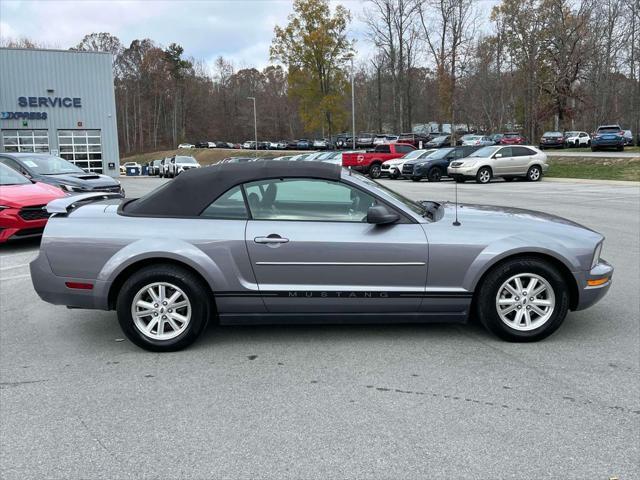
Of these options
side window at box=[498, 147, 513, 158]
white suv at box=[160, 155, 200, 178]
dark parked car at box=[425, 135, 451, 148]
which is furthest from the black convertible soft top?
dark parked car at box=[425, 135, 451, 148]

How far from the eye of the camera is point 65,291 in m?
4.45

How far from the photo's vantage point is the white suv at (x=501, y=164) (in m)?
24.6

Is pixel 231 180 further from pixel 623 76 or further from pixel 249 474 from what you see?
pixel 623 76

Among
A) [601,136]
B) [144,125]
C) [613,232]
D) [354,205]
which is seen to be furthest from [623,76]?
[144,125]

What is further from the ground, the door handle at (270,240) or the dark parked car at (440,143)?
the dark parked car at (440,143)

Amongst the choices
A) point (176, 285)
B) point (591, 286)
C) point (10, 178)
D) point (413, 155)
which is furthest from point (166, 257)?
point (413, 155)

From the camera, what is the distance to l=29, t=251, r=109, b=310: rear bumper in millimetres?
4402

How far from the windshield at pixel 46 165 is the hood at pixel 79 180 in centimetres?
41

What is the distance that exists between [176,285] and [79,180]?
29.0ft

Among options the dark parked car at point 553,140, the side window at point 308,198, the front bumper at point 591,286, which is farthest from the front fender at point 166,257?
the dark parked car at point 553,140

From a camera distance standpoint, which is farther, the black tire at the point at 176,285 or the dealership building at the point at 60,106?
the dealership building at the point at 60,106

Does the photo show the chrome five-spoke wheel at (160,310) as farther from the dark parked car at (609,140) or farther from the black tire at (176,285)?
the dark parked car at (609,140)

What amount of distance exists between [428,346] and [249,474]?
7.07 feet

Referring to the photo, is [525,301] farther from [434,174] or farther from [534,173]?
[434,174]
